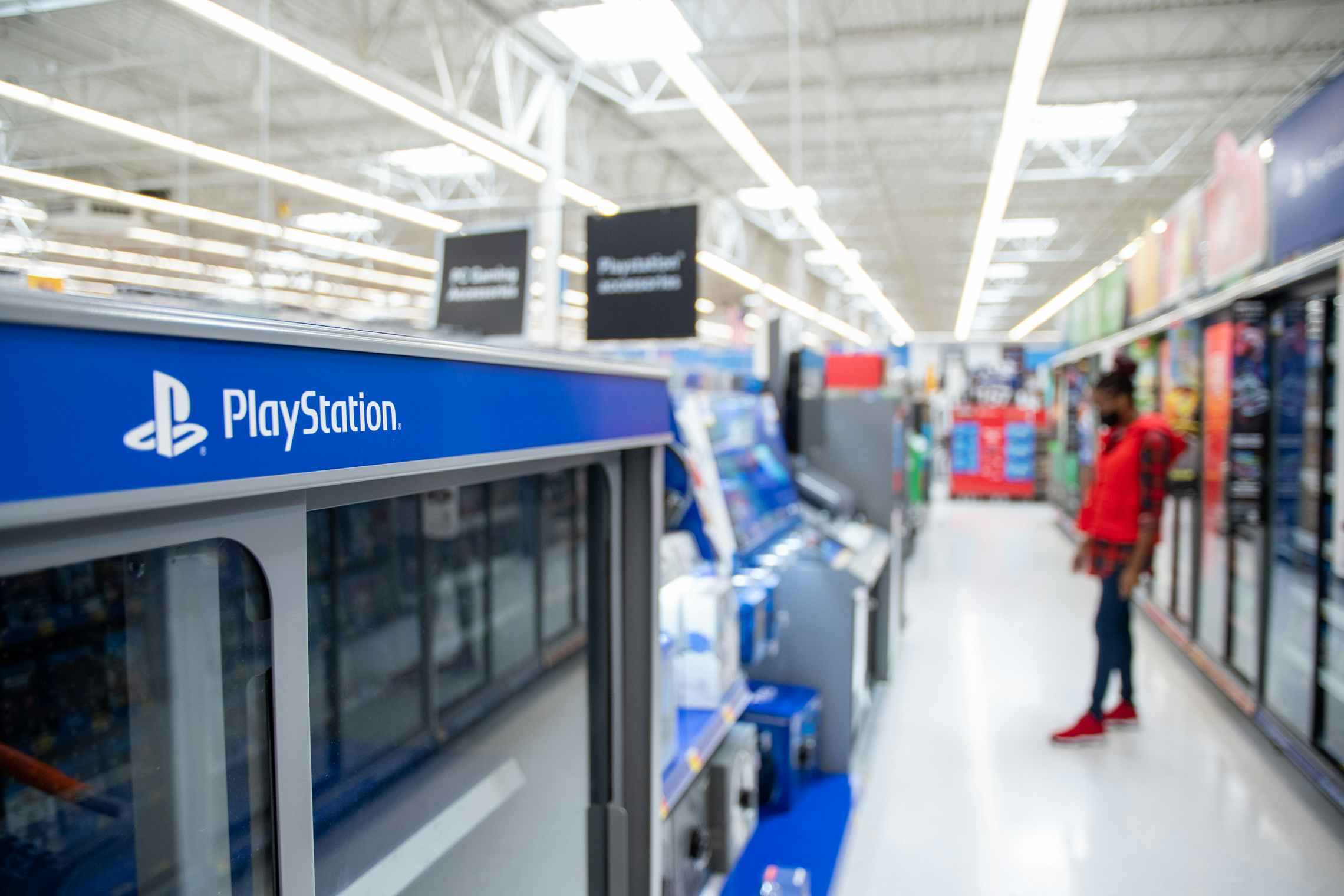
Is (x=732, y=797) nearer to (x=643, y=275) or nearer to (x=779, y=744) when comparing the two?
(x=779, y=744)

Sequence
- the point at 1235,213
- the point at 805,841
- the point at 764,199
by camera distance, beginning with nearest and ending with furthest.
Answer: the point at 805,841 < the point at 1235,213 < the point at 764,199

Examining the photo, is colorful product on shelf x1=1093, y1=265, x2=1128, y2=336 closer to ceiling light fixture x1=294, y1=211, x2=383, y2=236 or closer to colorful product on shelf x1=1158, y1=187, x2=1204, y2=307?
colorful product on shelf x1=1158, y1=187, x2=1204, y2=307

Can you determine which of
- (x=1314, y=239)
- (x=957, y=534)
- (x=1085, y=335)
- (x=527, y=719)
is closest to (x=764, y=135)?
(x=1085, y=335)

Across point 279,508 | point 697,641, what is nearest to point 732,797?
point 697,641

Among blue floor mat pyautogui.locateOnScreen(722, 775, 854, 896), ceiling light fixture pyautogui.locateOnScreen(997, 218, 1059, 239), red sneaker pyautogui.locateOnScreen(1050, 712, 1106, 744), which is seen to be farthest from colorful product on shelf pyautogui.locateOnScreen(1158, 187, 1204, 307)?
ceiling light fixture pyautogui.locateOnScreen(997, 218, 1059, 239)

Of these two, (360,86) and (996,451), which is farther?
(996,451)

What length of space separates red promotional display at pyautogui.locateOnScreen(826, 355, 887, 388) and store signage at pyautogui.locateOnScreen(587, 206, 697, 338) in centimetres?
394

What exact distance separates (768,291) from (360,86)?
10.9 m

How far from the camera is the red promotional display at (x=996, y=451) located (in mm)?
15055

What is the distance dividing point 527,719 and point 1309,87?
4.75 meters

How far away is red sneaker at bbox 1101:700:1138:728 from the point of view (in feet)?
15.1

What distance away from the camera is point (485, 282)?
5.17 metres

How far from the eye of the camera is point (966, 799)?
3850 mm

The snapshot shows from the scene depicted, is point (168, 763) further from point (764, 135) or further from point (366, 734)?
point (764, 135)
